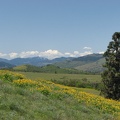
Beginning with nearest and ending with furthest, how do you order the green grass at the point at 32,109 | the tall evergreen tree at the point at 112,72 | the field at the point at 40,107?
the green grass at the point at 32,109
the field at the point at 40,107
the tall evergreen tree at the point at 112,72

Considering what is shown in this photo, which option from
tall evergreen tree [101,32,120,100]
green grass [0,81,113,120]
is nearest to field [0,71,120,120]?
green grass [0,81,113,120]

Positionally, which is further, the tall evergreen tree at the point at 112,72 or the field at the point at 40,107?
the tall evergreen tree at the point at 112,72

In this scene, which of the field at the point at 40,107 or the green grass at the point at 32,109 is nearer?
the green grass at the point at 32,109

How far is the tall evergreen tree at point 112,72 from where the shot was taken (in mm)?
52656

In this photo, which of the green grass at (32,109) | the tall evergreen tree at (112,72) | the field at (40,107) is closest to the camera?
the green grass at (32,109)

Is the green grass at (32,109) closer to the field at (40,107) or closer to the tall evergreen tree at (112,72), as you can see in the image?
the field at (40,107)

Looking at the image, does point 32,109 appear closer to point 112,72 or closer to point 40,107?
point 40,107

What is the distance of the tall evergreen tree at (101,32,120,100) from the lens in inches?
2073

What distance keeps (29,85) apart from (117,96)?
108 ft


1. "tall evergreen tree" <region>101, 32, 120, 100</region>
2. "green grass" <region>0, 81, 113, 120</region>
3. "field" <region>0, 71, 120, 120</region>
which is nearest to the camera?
"green grass" <region>0, 81, 113, 120</region>

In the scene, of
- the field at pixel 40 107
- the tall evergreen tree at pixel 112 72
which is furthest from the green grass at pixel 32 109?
the tall evergreen tree at pixel 112 72

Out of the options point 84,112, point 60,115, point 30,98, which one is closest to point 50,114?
point 60,115

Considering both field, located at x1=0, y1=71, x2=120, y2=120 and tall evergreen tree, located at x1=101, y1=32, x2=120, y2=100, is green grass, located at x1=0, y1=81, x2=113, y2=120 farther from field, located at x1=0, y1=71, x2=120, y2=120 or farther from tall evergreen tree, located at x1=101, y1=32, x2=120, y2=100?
tall evergreen tree, located at x1=101, y1=32, x2=120, y2=100

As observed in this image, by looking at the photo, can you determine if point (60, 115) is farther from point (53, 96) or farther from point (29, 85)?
point (29, 85)
